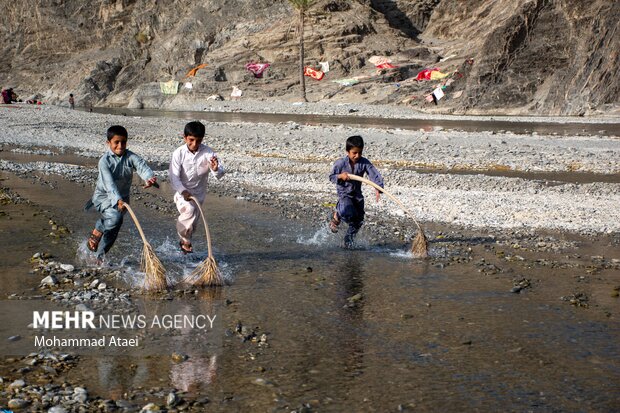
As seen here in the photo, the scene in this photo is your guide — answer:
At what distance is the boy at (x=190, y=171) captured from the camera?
333 inches

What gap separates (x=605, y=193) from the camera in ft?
48.4

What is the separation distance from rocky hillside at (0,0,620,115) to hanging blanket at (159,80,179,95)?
0.43m

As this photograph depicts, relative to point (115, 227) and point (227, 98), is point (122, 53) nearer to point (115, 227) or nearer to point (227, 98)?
point (227, 98)

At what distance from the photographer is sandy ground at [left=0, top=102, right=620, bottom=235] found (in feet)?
40.9

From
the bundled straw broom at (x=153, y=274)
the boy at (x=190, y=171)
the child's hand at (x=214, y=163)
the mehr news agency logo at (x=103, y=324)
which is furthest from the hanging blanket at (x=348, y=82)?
the mehr news agency logo at (x=103, y=324)

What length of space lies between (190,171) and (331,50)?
173 feet

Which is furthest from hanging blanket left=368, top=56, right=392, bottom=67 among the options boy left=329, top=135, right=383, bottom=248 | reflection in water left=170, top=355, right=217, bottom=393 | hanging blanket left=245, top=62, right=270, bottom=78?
reflection in water left=170, top=355, right=217, bottom=393

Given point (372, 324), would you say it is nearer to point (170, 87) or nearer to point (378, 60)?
point (378, 60)

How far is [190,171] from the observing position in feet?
28.5

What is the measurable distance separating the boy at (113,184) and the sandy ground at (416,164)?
4.69 metres

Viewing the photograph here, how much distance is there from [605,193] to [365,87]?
130 ft

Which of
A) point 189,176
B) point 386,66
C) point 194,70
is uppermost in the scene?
point 194,70

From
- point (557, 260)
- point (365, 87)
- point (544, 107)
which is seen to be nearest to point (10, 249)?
point (557, 260)

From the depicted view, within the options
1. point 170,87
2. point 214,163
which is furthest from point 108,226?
point 170,87
